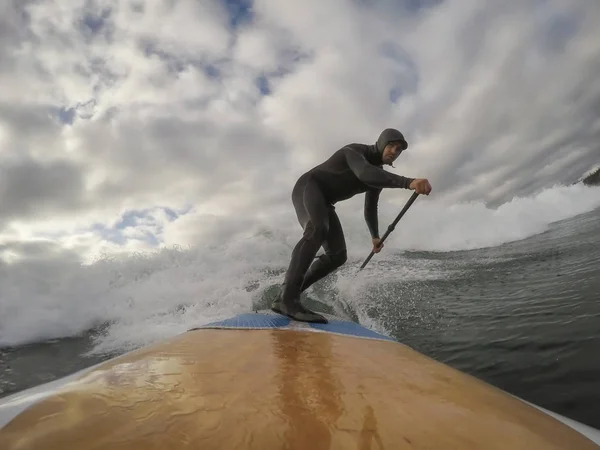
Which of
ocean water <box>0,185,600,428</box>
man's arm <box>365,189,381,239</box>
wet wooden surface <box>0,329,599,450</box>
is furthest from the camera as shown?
man's arm <box>365,189,381,239</box>

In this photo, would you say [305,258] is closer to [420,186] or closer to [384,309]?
[420,186]

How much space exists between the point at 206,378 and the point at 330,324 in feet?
5.51

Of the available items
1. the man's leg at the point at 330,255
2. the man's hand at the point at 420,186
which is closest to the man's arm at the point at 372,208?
the man's leg at the point at 330,255

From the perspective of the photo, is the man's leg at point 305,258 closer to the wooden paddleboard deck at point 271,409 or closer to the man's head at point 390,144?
the man's head at point 390,144

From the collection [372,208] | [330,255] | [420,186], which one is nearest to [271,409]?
[420,186]

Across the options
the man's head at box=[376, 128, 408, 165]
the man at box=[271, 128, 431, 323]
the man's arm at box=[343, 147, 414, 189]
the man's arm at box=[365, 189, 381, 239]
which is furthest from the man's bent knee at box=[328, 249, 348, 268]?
the man's head at box=[376, 128, 408, 165]

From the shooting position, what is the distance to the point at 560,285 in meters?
4.03

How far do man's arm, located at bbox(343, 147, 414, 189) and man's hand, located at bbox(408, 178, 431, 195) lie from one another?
5 cm

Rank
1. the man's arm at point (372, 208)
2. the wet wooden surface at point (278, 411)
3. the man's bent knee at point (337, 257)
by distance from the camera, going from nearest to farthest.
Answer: the wet wooden surface at point (278, 411)
the man's bent knee at point (337, 257)
the man's arm at point (372, 208)

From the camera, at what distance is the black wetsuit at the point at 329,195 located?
9.71ft

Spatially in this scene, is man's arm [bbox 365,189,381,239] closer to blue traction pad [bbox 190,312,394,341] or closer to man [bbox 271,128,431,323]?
man [bbox 271,128,431,323]

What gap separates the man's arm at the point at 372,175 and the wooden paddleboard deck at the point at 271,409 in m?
1.46

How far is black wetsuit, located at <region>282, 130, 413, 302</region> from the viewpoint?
2961 millimetres

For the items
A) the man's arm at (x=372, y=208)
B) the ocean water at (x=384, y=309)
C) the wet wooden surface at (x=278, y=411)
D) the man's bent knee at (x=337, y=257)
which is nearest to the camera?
the wet wooden surface at (x=278, y=411)
